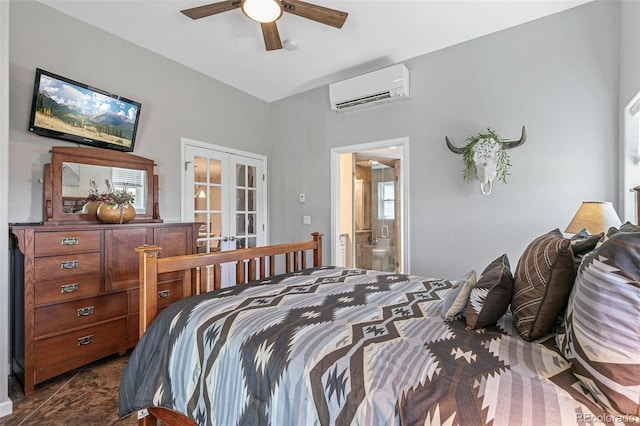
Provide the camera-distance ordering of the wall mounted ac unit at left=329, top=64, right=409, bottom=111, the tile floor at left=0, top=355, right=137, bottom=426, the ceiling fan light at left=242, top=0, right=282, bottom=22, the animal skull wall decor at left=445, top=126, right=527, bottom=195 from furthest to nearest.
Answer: the wall mounted ac unit at left=329, top=64, right=409, bottom=111 < the animal skull wall decor at left=445, top=126, right=527, bottom=195 < the ceiling fan light at left=242, top=0, right=282, bottom=22 < the tile floor at left=0, top=355, right=137, bottom=426

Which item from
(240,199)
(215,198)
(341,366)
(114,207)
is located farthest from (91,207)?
(341,366)

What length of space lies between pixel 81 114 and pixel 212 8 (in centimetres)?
144

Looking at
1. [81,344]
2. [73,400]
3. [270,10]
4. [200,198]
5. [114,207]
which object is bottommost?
[73,400]

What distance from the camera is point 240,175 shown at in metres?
4.13

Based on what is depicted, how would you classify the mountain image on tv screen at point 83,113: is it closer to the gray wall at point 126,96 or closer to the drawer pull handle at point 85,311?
the gray wall at point 126,96

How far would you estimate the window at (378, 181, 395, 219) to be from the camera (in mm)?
5062

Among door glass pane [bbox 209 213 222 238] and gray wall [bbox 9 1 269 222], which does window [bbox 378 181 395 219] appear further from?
door glass pane [bbox 209 213 222 238]

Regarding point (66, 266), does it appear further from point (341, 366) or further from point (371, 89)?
point (371, 89)

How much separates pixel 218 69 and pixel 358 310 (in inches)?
128

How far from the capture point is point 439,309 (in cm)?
149

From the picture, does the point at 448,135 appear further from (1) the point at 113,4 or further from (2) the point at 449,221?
(1) the point at 113,4

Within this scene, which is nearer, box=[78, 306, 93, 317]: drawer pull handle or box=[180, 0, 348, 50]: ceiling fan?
box=[180, 0, 348, 50]: ceiling fan

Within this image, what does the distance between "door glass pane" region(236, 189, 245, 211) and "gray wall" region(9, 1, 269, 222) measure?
59 cm

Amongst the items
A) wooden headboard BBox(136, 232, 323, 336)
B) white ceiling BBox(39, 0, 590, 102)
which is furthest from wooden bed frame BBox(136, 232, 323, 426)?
white ceiling BBox(39, 0, 590, 102)
